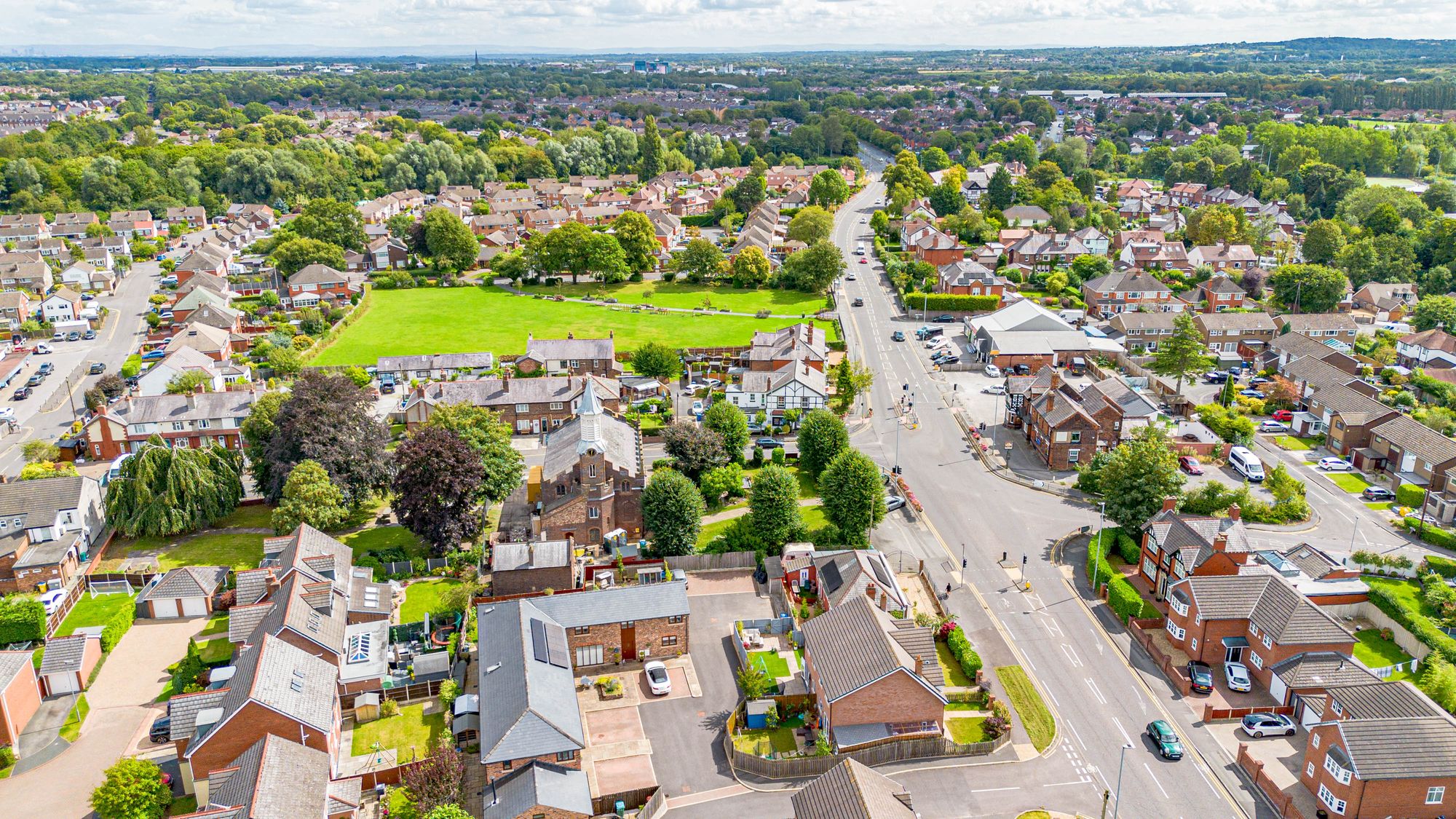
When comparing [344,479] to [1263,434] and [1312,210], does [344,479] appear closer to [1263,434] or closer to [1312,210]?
[1263,434]

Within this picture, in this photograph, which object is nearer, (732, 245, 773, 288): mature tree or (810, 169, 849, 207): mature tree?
(732, 245, 773, 288): mature tree

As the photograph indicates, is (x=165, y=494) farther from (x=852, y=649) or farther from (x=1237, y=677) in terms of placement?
(x=1237, y=677)

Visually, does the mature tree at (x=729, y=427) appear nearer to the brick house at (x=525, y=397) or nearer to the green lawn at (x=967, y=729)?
the brick house at (x=525, y=397)

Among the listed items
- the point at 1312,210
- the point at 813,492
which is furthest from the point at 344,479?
the point at 1312,210

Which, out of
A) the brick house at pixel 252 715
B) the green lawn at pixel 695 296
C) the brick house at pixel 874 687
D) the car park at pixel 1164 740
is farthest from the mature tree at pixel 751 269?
the brick house at pixel 252 715

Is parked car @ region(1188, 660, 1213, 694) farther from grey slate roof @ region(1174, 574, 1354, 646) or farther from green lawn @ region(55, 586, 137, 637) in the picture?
green lawn @ region(55, 586, 137, 637)

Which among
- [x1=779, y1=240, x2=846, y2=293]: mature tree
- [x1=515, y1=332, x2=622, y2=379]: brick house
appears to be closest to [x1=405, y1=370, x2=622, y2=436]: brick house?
[x1=515, y1=332, x2=622, y2=379]: brick house

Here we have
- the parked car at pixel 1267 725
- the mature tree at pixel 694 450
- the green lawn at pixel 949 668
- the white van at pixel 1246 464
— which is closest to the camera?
the parked car at pixel 1267 725
